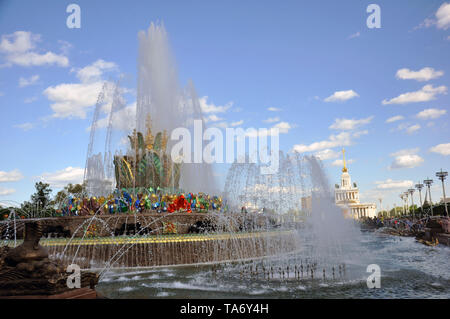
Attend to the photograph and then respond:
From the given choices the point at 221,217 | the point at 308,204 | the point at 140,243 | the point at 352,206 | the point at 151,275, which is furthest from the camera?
the point at 352,206

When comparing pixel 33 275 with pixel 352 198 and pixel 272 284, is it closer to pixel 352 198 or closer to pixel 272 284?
pixel 272 284

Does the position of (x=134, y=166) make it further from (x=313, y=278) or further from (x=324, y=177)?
(x=313, y=278)

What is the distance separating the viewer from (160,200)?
21250mm

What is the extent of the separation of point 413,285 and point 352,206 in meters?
120

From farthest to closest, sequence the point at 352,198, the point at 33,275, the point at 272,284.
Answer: the point at 352,198
the point at 272,284
the point at 33,275

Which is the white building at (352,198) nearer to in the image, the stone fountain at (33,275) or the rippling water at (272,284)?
the rippling water at (272,284)

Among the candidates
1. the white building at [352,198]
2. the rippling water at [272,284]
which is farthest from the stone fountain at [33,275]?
the white building at [352,198]

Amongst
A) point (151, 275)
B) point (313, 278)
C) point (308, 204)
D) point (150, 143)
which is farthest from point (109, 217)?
point (308, 204)

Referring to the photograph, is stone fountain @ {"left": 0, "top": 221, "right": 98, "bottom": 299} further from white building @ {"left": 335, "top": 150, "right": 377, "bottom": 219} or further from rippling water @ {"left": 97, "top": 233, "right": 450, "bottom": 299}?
white building @ {"left": 335, "top": 150, "right": 377, "bottom": 219}

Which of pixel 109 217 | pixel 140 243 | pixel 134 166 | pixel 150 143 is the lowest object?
pixel 140 243

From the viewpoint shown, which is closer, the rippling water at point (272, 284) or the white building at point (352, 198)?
the rippling water at point (272, 284)

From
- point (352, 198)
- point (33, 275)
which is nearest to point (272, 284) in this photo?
point (33, 275)

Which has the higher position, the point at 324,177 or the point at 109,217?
the point at 324,177
